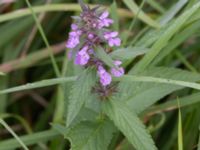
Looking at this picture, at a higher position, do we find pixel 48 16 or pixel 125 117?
pixel 48 16

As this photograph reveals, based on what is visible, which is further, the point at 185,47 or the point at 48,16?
the point at 48,16

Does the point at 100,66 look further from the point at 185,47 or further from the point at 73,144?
the point at 185,47

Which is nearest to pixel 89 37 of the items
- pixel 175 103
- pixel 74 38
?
pixel 74 38

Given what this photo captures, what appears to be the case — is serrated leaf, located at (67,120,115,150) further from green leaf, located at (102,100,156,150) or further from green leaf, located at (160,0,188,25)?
green leaf, located at (160,0,188,25)

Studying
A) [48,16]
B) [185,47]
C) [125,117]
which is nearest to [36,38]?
[48,16]

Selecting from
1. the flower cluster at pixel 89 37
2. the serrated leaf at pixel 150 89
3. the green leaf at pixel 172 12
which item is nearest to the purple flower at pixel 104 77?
the flower cluster at pixel 89 37

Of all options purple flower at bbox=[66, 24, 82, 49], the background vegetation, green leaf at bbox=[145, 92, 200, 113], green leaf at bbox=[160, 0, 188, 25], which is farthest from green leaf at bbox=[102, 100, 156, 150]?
green leaf at bbox=[160, 0, 188, 25]

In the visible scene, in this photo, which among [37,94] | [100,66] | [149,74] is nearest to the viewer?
[100,66]
